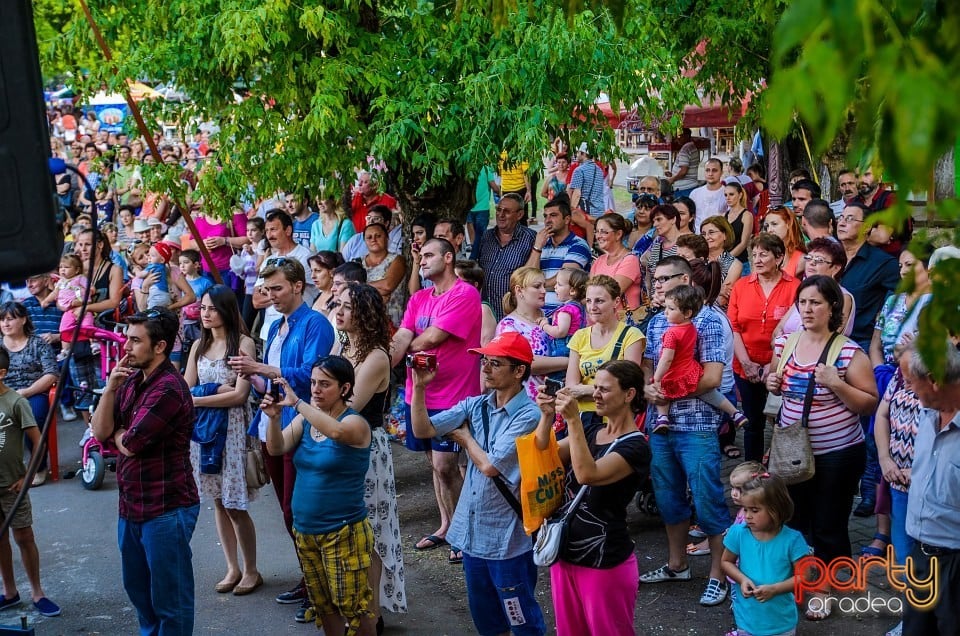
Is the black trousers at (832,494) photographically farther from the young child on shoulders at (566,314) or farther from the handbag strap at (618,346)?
the young child on shoulders at (566,314)

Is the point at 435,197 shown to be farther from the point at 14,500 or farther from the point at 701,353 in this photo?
the point at 14,500

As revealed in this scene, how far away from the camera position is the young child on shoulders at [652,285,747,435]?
6.38 meters

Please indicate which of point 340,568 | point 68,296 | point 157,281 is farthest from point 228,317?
point 68,296

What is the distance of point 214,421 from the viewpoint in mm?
6652

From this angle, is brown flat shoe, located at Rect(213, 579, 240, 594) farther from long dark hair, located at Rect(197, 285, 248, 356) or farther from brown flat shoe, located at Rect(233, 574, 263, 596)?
long dark hair, located at Rect(197, 285, 248, 356)

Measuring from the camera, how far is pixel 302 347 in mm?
6512

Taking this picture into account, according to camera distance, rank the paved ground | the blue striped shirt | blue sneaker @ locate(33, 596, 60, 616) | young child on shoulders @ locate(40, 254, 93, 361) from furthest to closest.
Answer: young child on shoulders @ locate(40, 254, 93, 361), the blue striped shirt, blue sneaker @ locate(33, 596, 60, 616), the paved ground

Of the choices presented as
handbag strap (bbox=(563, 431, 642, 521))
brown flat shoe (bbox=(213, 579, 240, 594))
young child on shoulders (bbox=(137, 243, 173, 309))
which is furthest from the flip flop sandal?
young child on shoulders (bbox=(137, 243, 173, 309))

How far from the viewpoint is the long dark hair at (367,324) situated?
6.05 m

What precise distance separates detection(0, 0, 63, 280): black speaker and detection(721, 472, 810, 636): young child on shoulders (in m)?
3.47

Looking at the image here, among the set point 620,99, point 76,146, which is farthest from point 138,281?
point 76,146

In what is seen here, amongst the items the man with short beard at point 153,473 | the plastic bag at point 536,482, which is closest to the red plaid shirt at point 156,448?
the man with short beard at point 153,473

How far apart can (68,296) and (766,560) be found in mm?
7888

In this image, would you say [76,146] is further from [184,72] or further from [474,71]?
[474,71]
